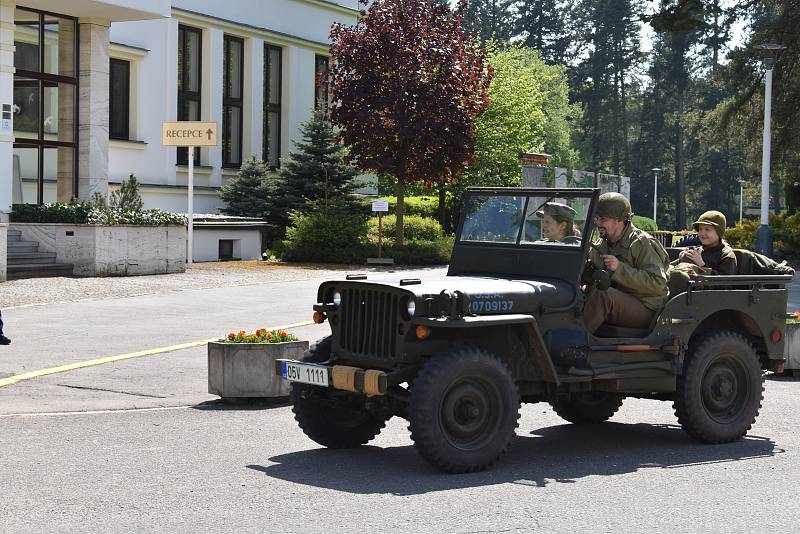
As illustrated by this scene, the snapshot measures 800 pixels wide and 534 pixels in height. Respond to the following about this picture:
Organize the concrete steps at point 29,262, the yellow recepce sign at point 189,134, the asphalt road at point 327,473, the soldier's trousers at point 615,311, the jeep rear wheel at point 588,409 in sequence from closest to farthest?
the asphalt road at point 327,473
the soldier's trousers at point 615,311
the jeep rear wheel at point 588,409
the concrete steps at point 29,262
the yellow recepce sign at point 189,134

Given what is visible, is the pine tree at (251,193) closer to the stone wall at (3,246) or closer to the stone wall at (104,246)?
the stone wall at (104,246)

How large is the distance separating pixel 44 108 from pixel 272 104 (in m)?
15.5

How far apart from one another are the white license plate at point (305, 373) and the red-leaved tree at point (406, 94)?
2719cm

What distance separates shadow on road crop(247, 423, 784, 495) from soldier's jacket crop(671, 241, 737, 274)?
134cm

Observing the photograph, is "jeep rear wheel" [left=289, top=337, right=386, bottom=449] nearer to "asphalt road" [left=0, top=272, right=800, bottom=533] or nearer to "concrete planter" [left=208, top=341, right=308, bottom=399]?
"asphalt road" [left=0, top=272, right=800, bottom=533]

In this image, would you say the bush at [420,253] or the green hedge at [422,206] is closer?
the bush at [420,253]

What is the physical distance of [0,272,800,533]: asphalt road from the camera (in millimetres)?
6730

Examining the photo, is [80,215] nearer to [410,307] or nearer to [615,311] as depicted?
Result: [615,311]

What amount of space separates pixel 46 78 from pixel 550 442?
23.2m

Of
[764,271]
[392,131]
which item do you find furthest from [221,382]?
[392,131]

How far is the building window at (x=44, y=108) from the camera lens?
96.7 ft

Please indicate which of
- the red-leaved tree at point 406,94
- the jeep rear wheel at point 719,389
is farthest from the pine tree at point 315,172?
the jeep rear wheel at point 719,389

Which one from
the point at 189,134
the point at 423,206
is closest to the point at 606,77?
the point at 423,206

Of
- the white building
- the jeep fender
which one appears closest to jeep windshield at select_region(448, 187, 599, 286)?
the jeep fender
